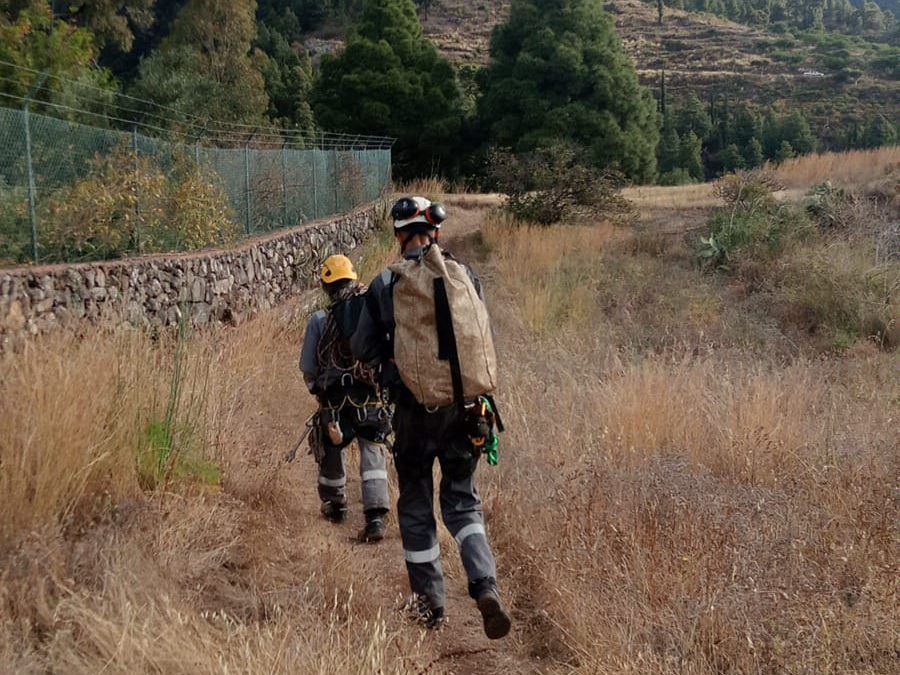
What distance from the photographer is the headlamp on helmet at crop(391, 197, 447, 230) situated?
4.20 meters

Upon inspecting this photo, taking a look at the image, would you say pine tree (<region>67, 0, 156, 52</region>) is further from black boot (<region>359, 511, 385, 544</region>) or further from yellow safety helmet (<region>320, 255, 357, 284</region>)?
black boot (<region>359, 511, 385, 544</region>)

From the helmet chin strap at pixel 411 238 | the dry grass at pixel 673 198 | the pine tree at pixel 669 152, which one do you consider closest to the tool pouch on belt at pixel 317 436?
the helmet chin strap at pixel 411 238

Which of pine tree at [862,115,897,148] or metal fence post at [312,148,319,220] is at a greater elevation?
pine tree at [862,115,897,148]

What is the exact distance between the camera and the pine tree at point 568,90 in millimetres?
30891

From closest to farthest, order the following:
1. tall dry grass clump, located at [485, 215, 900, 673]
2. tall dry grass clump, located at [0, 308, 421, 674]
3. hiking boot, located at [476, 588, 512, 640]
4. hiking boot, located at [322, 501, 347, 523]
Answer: tall dry grass clump, located at [0, 308, 421, 674], tall dry grass clump, located at [485, 215, 900, 673], hiking boot, located at [476, 588, 512, 640], hiking boot, located at [322, 501, 347, 523]

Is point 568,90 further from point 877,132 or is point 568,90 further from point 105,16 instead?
point 877,132

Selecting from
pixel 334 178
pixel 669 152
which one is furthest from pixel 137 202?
pixel 669 152

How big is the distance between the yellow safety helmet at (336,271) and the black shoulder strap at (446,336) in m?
1.60

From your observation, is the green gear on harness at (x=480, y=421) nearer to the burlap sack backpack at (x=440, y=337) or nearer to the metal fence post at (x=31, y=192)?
the burlap sack backpack at (x=440, y=337)

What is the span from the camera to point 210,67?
103 ft

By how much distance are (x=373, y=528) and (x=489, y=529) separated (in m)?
0.70

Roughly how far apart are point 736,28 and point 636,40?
11.6 m

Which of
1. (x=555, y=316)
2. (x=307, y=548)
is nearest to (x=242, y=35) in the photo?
(x=555, y=316)

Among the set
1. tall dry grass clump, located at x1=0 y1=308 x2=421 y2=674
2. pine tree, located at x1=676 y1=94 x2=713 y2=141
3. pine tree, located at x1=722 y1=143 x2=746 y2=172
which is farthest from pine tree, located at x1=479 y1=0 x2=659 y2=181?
tall dry grass clump, located at x1=0 y1=308 x2=421 y2=674
